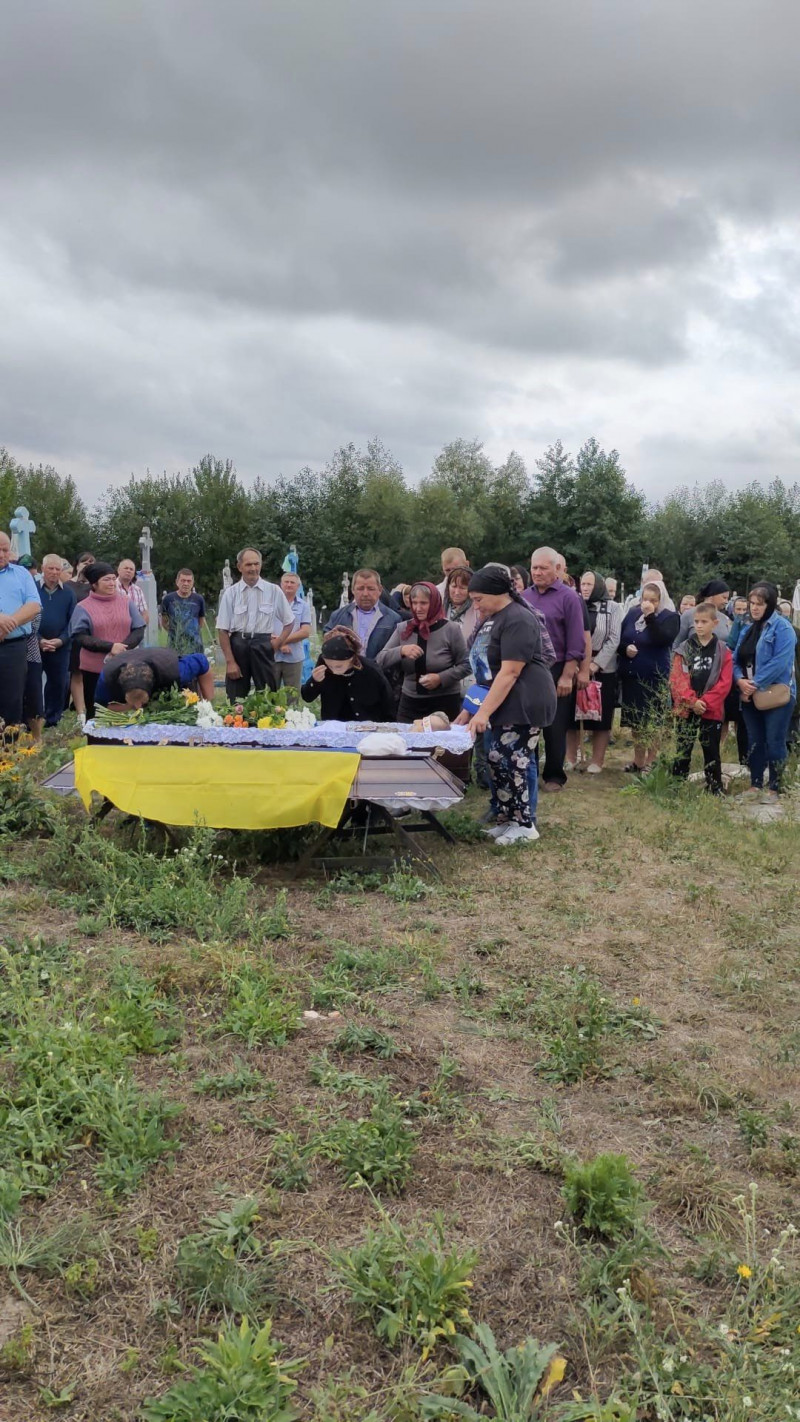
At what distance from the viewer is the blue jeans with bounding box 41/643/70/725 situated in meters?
10.3

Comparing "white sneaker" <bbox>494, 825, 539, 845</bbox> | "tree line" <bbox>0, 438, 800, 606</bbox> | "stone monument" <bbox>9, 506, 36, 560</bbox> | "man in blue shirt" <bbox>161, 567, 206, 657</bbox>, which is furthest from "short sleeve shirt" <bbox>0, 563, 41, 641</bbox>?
"tree line" <bbox>0, 438, 800, 606</bbox>

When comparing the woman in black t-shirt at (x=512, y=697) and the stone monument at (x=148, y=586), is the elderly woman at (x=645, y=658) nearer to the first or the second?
the woman in black t-shirt at (x=512, y=697)

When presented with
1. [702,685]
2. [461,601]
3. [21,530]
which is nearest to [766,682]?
[702,685]

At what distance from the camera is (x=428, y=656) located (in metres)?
7.44

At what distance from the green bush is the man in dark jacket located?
5296 millimetres

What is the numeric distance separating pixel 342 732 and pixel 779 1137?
336cm

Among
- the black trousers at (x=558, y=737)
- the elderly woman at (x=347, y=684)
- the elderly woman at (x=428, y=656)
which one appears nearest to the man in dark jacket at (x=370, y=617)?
the elderly woman at (x=428, y=656)

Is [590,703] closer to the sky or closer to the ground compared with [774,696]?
closer to the ground

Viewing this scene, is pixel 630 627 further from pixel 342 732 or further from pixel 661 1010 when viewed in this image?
pixel 661 1010

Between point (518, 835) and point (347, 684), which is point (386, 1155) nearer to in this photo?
point (518, 835)

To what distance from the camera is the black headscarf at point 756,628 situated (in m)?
8.25

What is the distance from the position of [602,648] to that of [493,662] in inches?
118

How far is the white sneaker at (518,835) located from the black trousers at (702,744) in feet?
6.70

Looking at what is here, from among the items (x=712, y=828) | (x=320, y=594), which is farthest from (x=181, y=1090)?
(x=320, y=594)
